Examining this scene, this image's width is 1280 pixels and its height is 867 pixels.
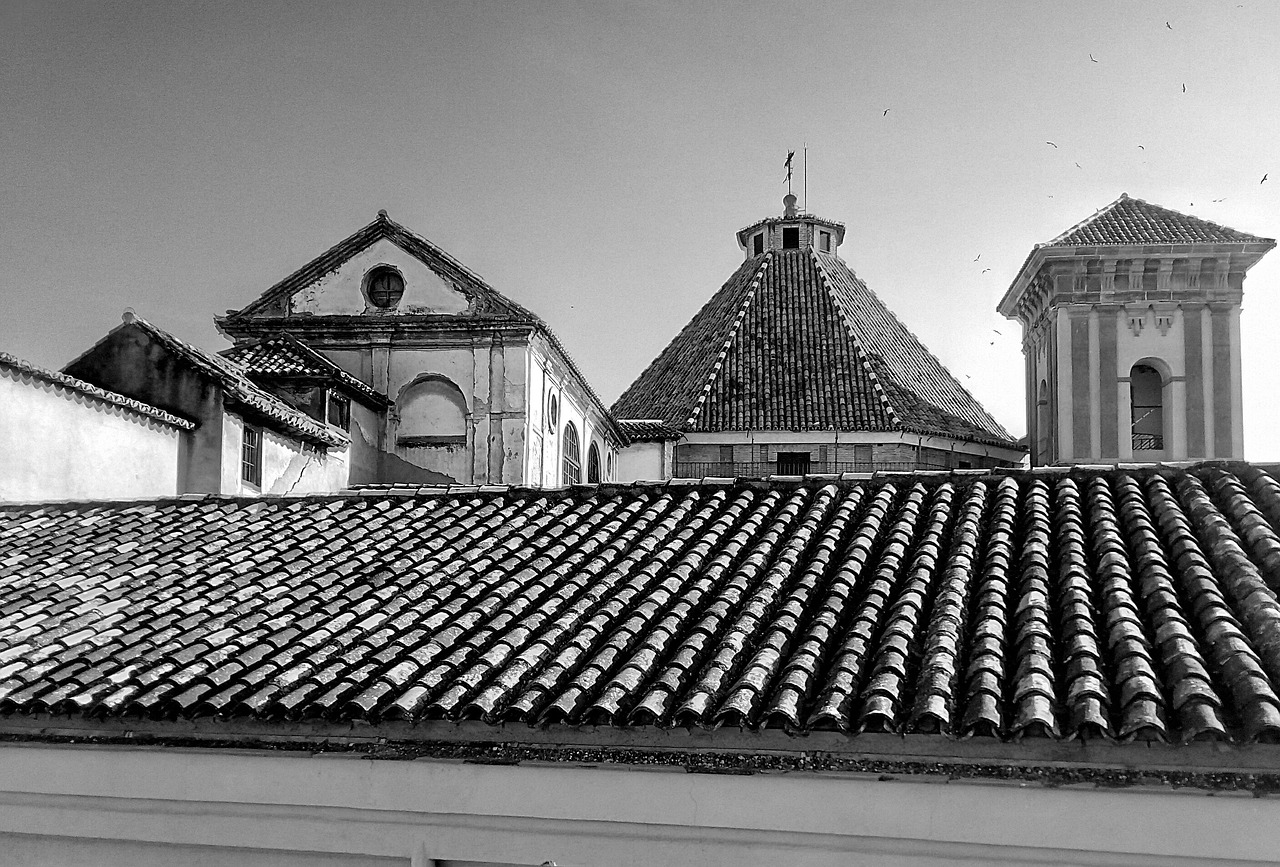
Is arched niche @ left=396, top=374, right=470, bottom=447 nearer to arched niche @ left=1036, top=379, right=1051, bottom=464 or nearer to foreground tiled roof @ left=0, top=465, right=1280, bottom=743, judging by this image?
arched niche @ left=1036, top=379, right=1051, bottom=464

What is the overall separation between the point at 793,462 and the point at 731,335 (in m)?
4.05

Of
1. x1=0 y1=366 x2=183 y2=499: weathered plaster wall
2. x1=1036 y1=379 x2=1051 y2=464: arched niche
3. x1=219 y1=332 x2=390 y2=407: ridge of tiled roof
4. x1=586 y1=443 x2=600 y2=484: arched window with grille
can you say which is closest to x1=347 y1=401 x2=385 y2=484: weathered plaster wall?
x1=219 y1=332 x2=390 y2=407: ridge of tiled roof

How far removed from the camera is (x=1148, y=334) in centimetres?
2091

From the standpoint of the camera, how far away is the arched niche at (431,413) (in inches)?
811

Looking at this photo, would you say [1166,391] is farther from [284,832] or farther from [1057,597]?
[284,832]

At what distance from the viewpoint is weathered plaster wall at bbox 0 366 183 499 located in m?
12.5

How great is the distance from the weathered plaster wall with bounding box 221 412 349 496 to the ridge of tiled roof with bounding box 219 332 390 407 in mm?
1107

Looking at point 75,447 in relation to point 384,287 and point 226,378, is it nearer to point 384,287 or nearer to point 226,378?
point 226,378

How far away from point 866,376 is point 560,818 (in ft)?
75.1

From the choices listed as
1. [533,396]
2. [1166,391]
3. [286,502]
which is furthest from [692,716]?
[1166,391]

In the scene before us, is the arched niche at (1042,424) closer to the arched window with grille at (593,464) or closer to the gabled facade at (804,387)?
the gabled facade at (804,387)

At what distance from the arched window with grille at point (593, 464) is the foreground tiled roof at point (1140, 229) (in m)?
10.1

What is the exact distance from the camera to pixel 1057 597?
681 centimetres

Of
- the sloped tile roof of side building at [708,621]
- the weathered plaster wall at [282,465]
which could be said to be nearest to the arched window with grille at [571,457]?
the weathered plaster wall at [282,465]
